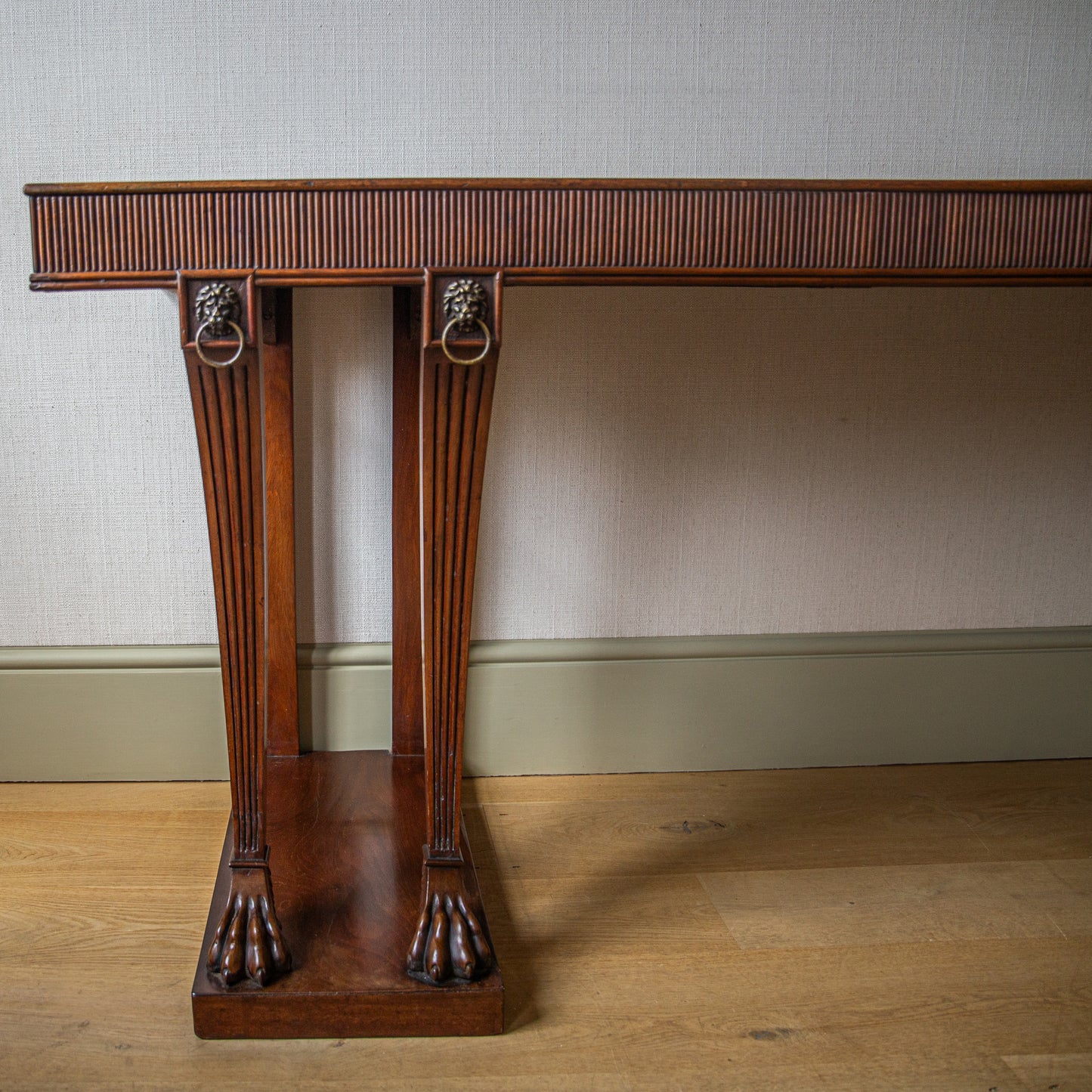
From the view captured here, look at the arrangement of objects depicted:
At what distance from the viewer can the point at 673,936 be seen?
97 centimetres

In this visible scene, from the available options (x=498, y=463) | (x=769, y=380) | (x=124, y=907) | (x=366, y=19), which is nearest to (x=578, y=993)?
(x=124, y=907)

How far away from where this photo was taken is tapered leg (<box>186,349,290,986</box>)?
0.77 m

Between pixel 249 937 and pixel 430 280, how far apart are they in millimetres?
543

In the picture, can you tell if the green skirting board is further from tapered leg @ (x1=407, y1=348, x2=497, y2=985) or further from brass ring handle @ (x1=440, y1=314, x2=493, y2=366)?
brass ring handle @ (x1=440, y1=314, x2=493, y2=366)

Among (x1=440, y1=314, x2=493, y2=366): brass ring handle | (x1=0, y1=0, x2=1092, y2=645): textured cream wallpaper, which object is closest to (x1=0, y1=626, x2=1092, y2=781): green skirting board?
(x1=0, y1=0, x2=1092, y2=645): textured cream wallpaper

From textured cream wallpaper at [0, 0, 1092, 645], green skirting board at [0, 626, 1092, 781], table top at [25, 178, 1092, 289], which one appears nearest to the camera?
table top at [25, 178, 1092, 289]

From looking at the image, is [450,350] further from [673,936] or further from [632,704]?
[632,704]

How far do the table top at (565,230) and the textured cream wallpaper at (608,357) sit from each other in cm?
50

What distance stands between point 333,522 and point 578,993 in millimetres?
663

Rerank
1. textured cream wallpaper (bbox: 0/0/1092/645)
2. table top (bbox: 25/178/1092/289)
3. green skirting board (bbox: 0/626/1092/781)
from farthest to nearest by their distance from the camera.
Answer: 1. green skirting board (bbox: 0/626/1092/781)
2. textured cream wallpaper (bbox: 0/0/1092/645)
3. table top (bbox: 25/178/1092/289)

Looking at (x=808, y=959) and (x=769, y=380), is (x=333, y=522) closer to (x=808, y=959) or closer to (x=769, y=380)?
(x=769, y=380)

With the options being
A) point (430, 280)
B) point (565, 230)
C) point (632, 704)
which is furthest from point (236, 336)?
point (632, 704)

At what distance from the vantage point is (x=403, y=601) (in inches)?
50.0

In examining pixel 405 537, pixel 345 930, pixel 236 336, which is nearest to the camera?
pixel 236 336
